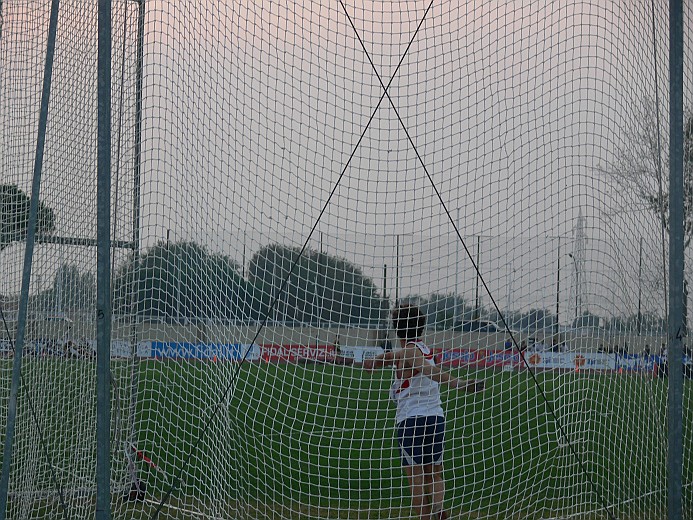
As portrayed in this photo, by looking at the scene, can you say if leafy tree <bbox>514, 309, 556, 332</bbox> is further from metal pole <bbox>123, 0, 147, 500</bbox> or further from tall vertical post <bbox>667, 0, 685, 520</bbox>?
metal pole <bbox>123, 0, 147, 500</bbox>

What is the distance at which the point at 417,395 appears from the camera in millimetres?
5613

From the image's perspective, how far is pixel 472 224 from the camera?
5.46m

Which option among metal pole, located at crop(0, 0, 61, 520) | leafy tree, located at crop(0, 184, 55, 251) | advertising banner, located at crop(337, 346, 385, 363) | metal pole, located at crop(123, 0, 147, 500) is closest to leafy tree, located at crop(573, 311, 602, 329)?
advertising banner, located at crop(337, 346, 385, 363)

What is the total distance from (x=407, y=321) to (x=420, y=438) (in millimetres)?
846

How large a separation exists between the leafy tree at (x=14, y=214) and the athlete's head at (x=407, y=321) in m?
2.80

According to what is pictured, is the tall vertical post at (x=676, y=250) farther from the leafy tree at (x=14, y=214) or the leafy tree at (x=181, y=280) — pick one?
the leafy tree at (x=14, y=214)

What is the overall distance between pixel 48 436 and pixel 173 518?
1.18 meters

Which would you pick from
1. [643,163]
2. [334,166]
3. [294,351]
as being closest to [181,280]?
[334,166]

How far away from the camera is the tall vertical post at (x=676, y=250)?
3.83 meters

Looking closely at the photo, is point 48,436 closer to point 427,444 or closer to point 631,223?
point 427,444

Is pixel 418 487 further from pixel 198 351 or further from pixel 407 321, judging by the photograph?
pixel 198 351

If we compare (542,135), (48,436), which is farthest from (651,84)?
(48,436)

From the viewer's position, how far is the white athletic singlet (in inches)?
220

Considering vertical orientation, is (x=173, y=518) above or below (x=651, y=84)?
below
